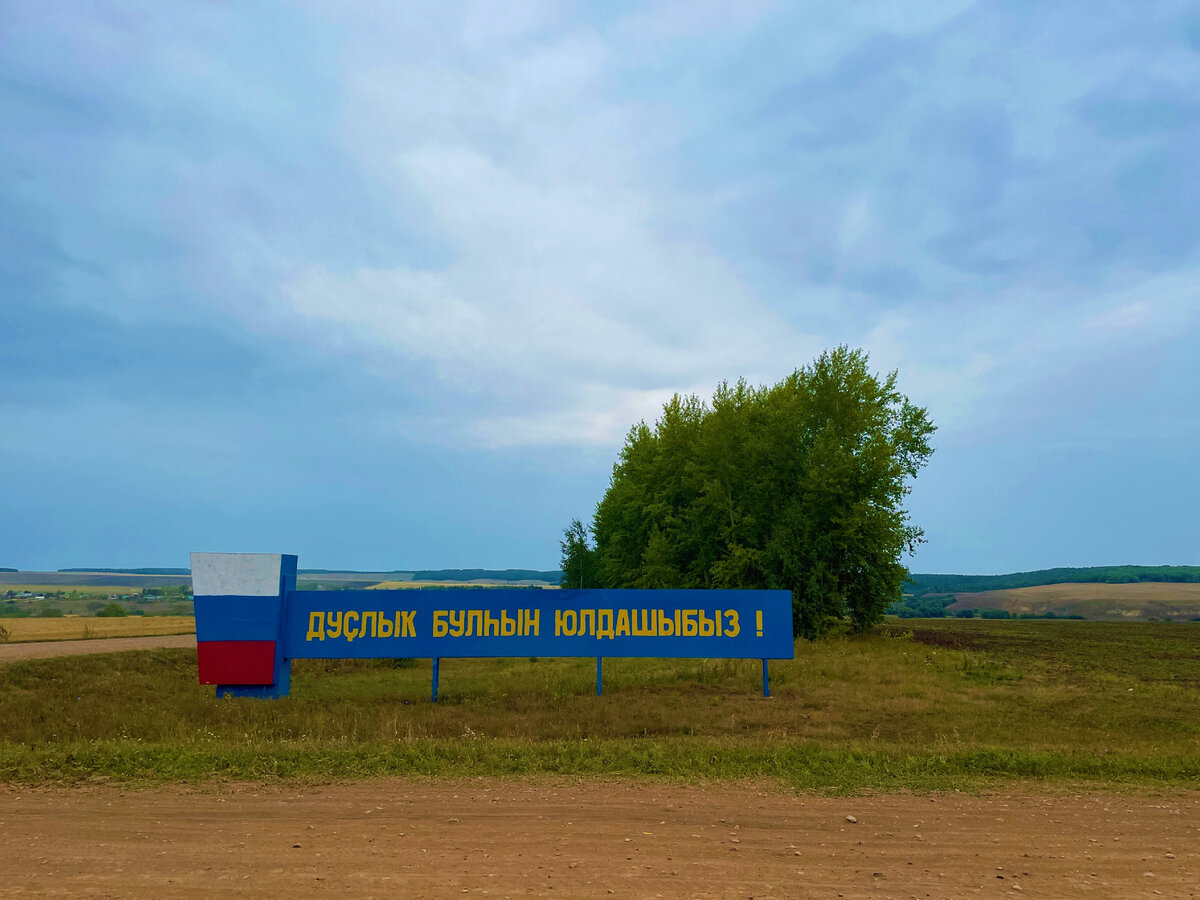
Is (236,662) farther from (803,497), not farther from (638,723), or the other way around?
(803,497)

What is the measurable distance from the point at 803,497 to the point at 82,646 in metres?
31.2

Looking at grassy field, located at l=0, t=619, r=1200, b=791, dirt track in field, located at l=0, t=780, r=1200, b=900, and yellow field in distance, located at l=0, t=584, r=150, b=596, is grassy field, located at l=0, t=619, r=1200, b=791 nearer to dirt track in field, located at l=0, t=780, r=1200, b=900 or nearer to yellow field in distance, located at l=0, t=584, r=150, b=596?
dirt track in field, located at l=0, t=780, r=1200, b=900

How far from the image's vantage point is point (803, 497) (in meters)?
36.2

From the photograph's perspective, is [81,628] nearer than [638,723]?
No

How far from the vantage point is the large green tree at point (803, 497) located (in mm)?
35312

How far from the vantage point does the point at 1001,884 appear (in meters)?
6.20

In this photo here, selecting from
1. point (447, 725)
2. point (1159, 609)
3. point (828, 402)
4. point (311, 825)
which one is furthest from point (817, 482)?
point (1159, 609)

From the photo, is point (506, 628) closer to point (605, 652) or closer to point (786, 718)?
point (605, 652)

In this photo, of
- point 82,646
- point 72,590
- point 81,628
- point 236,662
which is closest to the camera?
point 236,662

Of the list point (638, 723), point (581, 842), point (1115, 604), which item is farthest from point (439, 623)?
point (1115, 604)

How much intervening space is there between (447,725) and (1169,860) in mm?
10550

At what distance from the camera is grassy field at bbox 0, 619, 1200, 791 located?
1019cm

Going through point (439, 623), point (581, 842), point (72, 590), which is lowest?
point (72, 590)

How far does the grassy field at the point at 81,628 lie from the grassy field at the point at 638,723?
12.3 meters
